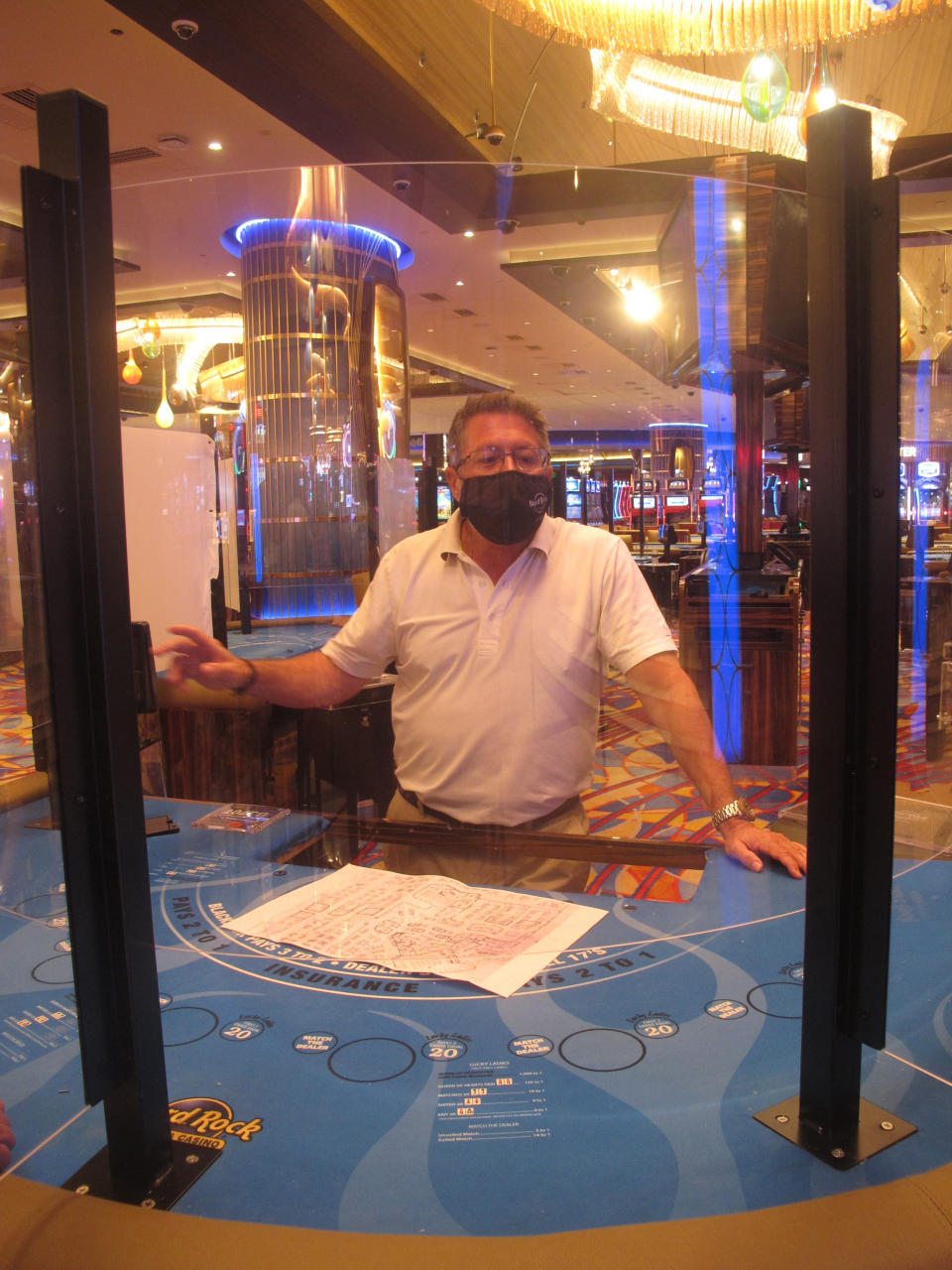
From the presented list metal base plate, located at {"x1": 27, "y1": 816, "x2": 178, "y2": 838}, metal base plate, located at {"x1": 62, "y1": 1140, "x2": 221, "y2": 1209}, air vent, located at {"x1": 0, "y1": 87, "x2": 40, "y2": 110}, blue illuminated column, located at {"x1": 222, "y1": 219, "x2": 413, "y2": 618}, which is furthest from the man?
air vent, located at {"x1": 0, "y1": 87, "x2": 40, "y2": 110}

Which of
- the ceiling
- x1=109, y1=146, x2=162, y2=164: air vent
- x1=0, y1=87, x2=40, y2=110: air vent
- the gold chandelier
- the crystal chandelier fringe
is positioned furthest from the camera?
x1=109, y1=146, x2=162, y2=164: air vent

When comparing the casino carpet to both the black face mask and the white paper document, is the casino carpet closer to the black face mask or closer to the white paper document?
the white paper document

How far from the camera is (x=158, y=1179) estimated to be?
0.68 metres

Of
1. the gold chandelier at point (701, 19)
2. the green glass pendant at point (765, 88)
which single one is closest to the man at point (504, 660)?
the gold chandelier at point (701, 19)

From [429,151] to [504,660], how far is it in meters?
4.08

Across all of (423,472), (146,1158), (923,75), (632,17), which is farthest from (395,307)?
(923,75)

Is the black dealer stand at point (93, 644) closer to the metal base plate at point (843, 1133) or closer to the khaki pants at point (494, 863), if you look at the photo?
the metal base plate at point (843, 1133)

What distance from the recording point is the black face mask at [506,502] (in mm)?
1216

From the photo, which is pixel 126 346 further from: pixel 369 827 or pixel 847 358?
pixel 369 827

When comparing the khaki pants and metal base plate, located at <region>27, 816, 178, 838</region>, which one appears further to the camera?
metal base plate, located at <region>27, 816, 178, 838</region>

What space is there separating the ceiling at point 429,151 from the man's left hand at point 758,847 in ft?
1.82

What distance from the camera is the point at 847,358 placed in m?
0.67

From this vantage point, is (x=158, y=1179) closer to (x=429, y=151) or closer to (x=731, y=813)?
(x=731, y=813)

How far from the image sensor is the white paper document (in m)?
0.96
